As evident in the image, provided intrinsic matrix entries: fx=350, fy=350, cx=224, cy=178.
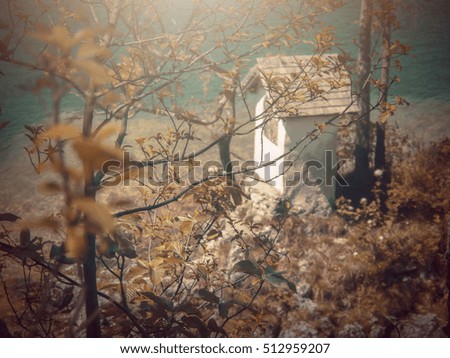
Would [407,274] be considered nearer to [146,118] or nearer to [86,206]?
[86,206]

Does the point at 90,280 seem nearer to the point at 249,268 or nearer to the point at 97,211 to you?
the point at 249,268

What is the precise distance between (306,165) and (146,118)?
598 cm

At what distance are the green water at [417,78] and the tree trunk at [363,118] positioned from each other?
91 centimetres

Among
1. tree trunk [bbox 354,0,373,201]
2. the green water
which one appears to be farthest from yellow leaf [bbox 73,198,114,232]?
the green water

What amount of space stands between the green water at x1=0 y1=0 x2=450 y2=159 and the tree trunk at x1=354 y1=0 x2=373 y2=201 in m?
0.91

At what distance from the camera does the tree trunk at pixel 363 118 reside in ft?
18.6

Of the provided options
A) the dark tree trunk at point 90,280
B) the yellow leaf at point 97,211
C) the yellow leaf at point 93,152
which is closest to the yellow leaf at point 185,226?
the dark tree trunk at point 90,280

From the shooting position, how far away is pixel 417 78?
8.98 m

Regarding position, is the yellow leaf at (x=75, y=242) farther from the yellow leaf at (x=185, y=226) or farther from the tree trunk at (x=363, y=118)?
the tree trunk at (x=363, y=118)

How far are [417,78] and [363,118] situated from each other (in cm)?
438

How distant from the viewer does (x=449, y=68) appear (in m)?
7.53

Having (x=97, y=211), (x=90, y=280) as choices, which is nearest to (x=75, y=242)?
(x=97, y=211)
